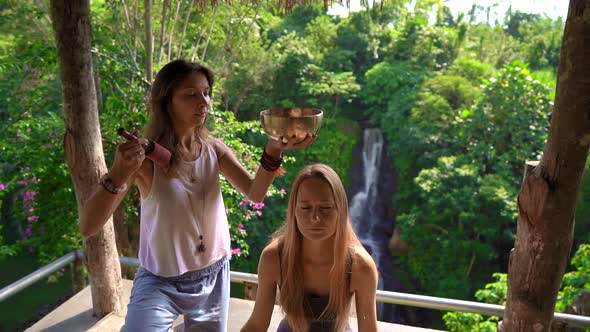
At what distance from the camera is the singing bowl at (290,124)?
50.9 inches

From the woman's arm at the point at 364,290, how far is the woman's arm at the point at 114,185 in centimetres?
69

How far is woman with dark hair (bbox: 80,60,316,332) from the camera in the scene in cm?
134

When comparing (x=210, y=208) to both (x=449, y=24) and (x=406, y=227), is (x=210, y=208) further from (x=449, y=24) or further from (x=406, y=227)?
(x=449, y=24)

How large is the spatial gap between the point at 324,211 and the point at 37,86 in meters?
4.62

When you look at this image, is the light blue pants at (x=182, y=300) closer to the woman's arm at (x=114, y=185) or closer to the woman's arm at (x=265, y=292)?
the woman's arm at (x=265, y=292)

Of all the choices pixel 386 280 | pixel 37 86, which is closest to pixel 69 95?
pixel 37 86

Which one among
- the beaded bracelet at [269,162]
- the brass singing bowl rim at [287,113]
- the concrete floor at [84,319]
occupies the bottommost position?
the concrete floor at [84,319]

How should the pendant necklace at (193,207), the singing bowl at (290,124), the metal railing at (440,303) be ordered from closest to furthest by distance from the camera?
the singing bowl at (290,124), the pendant necklace at (193,207), the metal railing at (440,303)

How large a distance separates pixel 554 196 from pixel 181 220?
107 cm

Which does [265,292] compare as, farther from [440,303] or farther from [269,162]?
[440,303]

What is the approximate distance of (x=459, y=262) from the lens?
341 inches

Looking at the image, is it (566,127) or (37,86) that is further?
(37,86)

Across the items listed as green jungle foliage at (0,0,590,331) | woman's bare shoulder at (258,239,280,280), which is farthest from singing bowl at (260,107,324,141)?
green jungle foliage at (0,0,590,331)

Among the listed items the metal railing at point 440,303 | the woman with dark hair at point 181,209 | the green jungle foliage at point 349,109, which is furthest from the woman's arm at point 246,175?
the green jungle foliage at point 349,109
